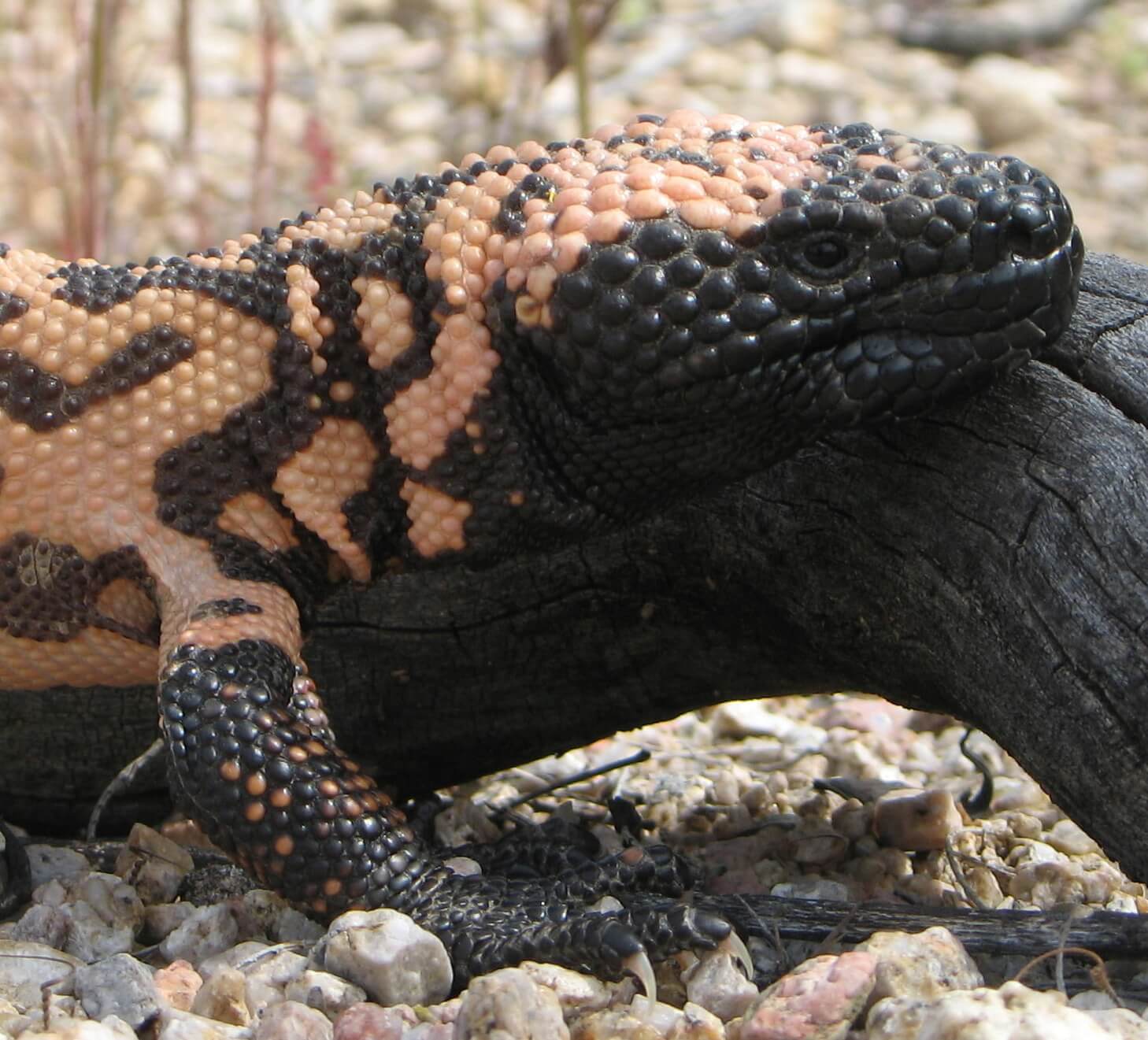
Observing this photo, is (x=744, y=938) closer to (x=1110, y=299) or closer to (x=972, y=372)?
(x=972, y=372)

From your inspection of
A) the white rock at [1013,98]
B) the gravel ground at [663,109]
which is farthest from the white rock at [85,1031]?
the white rock at [1013,98]

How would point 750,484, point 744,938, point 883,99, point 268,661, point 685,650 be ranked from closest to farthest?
point 744,938, point 268,661, point 750,484, point 685,650, point 883,99

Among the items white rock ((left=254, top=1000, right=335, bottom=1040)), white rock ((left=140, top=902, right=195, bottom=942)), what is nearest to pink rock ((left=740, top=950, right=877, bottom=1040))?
white rock ((left=254, top=1000, right=335, bottom=1040))

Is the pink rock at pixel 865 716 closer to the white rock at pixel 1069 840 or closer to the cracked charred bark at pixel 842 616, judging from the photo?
the white rock at pixel 1069 840

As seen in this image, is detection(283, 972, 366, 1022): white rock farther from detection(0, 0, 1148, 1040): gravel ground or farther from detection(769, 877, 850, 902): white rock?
detection(769, 877, 850, 902): white rock

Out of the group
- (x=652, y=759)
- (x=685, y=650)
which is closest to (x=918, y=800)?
(x=685, y=650)
